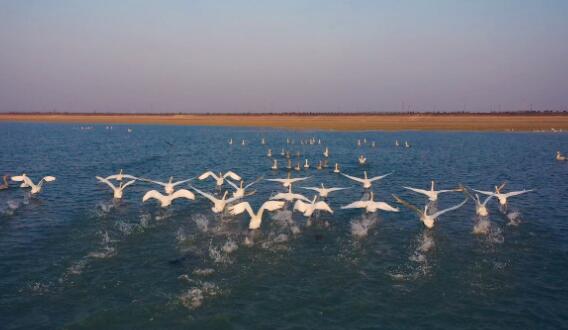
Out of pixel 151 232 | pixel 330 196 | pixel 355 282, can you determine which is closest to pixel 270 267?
pixel 355 282

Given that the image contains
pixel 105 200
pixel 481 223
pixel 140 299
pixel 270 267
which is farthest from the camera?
pixel 105 200

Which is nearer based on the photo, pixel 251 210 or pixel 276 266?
pixel 276 266

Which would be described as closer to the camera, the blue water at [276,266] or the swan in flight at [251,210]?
the blue water at [276,266]

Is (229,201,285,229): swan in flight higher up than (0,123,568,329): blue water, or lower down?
higher up

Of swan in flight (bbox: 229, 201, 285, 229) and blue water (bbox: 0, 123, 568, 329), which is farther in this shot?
swan in flight (bbox: 229, 201, 285, 229)

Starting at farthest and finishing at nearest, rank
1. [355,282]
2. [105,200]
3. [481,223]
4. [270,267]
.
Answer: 1. [105,200]
2. [481,223]
3. [270,267]
4. [355,282]

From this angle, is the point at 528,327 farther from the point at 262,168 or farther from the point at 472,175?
the point at 262,168

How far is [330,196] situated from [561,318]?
1550 cm

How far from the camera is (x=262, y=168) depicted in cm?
3856

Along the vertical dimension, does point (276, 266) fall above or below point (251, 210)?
below

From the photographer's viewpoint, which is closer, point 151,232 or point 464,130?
point 151,232

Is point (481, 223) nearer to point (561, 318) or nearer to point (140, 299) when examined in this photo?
point (561, 318)

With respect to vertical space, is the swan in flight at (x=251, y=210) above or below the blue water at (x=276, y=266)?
above

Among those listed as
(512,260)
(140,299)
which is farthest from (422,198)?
(140,299)
